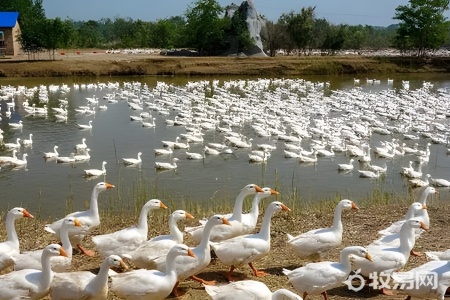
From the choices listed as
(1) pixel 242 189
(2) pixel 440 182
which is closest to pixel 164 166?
(1) pixel 242 189

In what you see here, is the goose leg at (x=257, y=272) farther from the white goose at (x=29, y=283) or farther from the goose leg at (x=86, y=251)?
the white goose at (x=29, y=283)

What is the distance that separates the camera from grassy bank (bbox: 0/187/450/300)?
751 centimetres

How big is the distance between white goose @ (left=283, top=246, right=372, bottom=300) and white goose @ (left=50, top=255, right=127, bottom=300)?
7.18 ft

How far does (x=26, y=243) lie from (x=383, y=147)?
15.6m

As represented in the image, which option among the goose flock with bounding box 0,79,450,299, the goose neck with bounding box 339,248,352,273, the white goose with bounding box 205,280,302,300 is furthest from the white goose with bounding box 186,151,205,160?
the white goose with bounding box 205,280,302,300

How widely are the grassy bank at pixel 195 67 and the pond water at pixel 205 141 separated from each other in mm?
10666

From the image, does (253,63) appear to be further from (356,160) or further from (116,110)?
(356,160)

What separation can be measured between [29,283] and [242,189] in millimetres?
4704

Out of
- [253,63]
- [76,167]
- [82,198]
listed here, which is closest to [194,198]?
[82,198]

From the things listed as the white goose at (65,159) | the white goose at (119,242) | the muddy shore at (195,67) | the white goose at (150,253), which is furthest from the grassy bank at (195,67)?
the white goose at (150,253)

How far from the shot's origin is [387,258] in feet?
22.4

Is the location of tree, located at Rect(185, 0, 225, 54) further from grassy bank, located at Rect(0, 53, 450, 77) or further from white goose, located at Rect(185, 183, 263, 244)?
white goose, located at Rect(185, 183, 263, 244)

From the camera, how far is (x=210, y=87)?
40.7 metres

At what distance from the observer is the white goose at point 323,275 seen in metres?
6.39
